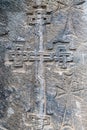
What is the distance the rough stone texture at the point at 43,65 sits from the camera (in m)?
1.94

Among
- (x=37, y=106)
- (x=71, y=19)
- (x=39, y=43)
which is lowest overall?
(x=37, y=106)

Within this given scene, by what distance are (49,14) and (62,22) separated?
0.08 metres

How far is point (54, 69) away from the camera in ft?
6.41

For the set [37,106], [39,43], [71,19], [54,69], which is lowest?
[37,106]

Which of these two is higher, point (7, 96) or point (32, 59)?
point (32, 59)

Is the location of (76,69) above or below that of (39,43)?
below

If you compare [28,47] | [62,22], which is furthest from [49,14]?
[28,47]

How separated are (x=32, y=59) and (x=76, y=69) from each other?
0.24 m

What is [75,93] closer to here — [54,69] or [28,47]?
[54,69]

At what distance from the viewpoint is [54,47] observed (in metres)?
1.96

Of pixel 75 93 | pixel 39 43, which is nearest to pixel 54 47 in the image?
pixel 39 43

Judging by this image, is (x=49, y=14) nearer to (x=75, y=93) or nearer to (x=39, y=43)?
(x=39, y=43)

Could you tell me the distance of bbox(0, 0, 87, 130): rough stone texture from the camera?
1.94 m

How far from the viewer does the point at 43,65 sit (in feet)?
6.45
